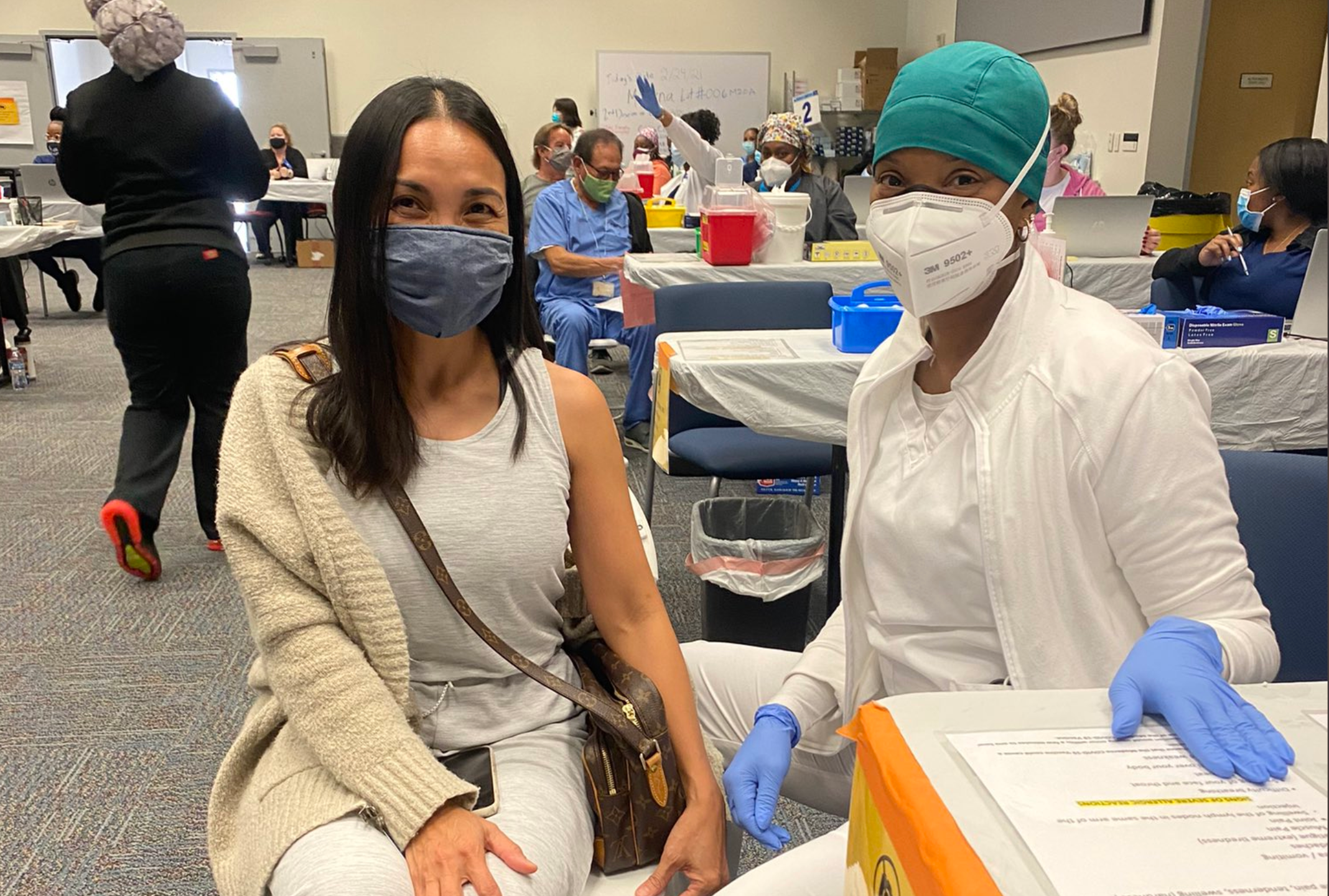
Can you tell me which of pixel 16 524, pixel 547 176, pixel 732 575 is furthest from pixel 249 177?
pixel 547 176

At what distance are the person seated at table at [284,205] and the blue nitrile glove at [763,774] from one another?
9.60 meters

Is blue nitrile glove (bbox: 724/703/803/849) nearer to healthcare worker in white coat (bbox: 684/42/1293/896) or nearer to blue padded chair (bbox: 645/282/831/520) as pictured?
healthcare worker in white coat (bbox: 684/42/1293/896)

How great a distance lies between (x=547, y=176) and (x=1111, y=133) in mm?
4105

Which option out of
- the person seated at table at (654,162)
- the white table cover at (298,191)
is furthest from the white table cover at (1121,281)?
the white table cover at (298,191)

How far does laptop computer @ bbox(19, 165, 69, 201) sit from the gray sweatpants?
285 inches

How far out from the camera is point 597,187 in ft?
14.7

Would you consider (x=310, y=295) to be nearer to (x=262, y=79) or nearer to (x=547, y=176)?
(x=547, y=176)

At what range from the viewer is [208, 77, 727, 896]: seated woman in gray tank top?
1027 millimetres

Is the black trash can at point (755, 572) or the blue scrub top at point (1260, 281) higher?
the blue scrub top at point (1260, 281)

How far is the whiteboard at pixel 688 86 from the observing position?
36.4 ft

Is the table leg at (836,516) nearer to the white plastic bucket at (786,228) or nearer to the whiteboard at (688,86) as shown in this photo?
the white plastic bucket at (786,228)

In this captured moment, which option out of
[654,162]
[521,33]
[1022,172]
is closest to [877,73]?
[521,33]

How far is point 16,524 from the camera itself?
10.9 ft

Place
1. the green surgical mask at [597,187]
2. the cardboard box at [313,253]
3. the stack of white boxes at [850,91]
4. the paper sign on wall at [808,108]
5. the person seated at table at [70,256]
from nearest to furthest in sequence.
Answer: the green surgical mask at [597,187]
the person seated at table at [70,256]
the paper sign on wall at [808,108]
the cardboard box at [313,253]
the stack of white boxes at [850,91]
